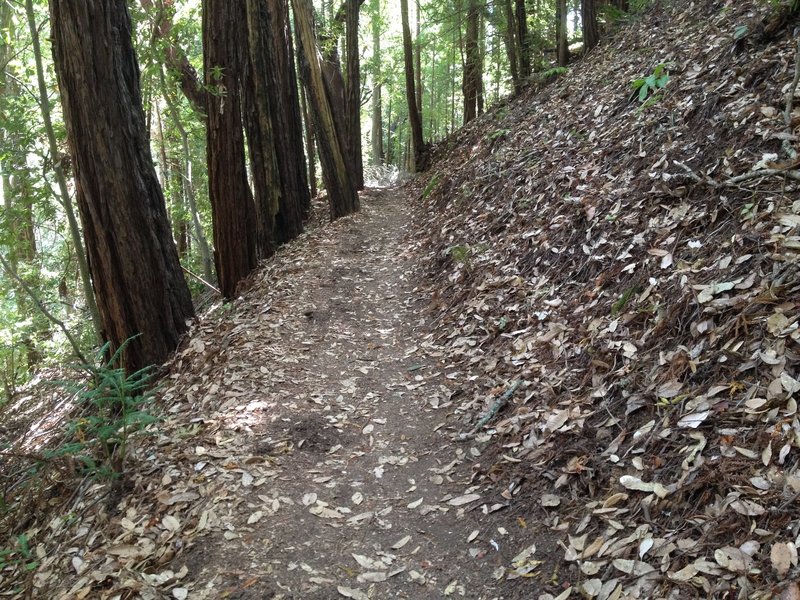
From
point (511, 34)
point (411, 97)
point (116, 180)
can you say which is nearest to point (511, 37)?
point (511, 34)

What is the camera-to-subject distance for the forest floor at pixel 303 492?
9.45 feet

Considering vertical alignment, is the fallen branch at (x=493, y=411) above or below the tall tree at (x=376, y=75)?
below

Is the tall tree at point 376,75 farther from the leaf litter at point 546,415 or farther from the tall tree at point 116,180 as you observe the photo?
the tall tree at point 116,180

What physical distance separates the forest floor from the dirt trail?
0.01 m

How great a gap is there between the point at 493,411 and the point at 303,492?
1.44 meters

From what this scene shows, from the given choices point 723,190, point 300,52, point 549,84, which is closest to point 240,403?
point 723,190

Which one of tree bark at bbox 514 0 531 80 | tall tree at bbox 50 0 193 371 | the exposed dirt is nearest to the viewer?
the exposed dirt

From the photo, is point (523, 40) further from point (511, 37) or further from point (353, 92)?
point (353, 92)

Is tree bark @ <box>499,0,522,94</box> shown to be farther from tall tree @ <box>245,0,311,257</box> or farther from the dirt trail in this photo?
the dirt trail

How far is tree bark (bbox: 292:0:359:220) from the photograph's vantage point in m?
10.0

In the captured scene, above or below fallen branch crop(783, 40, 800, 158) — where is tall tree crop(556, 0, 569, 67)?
above

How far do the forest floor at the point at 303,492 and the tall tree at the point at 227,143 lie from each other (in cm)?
273

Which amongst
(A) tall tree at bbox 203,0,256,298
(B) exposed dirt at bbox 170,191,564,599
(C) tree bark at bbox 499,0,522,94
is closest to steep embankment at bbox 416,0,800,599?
(B) exposed dirt at bbox 170,191,564,599

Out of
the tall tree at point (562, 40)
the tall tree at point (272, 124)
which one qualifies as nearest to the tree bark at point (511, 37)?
the tall tree at point (562, 40)
